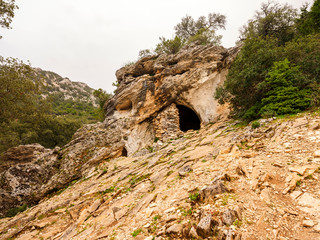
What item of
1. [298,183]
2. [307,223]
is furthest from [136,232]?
[298,183]

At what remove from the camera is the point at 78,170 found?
452 inches

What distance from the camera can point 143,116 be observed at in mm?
16062

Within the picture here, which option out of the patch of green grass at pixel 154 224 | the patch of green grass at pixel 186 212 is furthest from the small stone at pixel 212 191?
the patch of green grass at pixel 154 224

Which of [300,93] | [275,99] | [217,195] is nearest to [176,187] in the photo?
[217,195]

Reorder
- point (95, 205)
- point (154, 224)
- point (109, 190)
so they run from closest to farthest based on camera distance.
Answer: point (154, 224)
point (95, 205)
point (109, 190)

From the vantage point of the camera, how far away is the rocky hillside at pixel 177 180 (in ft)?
10.4

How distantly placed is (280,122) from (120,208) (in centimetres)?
799

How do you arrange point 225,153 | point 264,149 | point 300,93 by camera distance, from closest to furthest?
1. point 264,149
2. point 225,153
3. point 300,93

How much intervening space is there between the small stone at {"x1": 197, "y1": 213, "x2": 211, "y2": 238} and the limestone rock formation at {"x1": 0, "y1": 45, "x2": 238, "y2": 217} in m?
9.63

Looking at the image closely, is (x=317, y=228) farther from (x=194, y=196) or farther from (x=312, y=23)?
(x=312, y=23)

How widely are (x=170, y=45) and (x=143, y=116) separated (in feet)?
45.3

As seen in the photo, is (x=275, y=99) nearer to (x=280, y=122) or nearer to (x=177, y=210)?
(x=280, y=122)

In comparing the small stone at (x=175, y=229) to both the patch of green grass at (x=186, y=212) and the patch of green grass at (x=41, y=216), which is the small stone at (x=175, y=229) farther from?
the patch of green grass at (x=41, y=216)

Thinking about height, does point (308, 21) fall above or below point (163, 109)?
above
